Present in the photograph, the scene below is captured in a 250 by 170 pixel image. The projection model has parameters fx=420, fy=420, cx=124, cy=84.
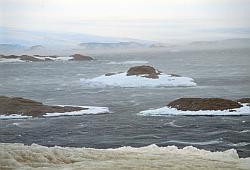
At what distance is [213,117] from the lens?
609 centimetres

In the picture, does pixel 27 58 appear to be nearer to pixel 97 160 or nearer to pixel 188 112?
pixel 97 160

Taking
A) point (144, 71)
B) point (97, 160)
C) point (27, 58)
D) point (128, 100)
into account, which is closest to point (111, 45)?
point (144, 71)

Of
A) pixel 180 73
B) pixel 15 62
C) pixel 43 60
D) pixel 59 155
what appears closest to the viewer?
pixel 59 155

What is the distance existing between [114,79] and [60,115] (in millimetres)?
1050

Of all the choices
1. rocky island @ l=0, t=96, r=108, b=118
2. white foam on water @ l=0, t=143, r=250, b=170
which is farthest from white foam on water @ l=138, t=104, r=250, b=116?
white foam on water @ l=0, t=143, r=250, b=170

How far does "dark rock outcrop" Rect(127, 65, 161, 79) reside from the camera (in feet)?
19.8

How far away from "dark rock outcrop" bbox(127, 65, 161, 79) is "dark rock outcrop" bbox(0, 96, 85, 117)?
905mm

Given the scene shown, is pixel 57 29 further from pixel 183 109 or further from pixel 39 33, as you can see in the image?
pixel 183 109

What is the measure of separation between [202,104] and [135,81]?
3.62 ft

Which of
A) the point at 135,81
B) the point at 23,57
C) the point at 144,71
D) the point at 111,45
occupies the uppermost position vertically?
the point at 111,45

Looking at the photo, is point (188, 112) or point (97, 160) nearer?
point (97, 160)

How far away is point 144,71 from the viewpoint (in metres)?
6.20

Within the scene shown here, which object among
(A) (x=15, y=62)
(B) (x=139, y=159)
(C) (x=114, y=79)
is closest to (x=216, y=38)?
(C) (x=114, y=79)

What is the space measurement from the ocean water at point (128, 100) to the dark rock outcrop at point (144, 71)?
9cm
